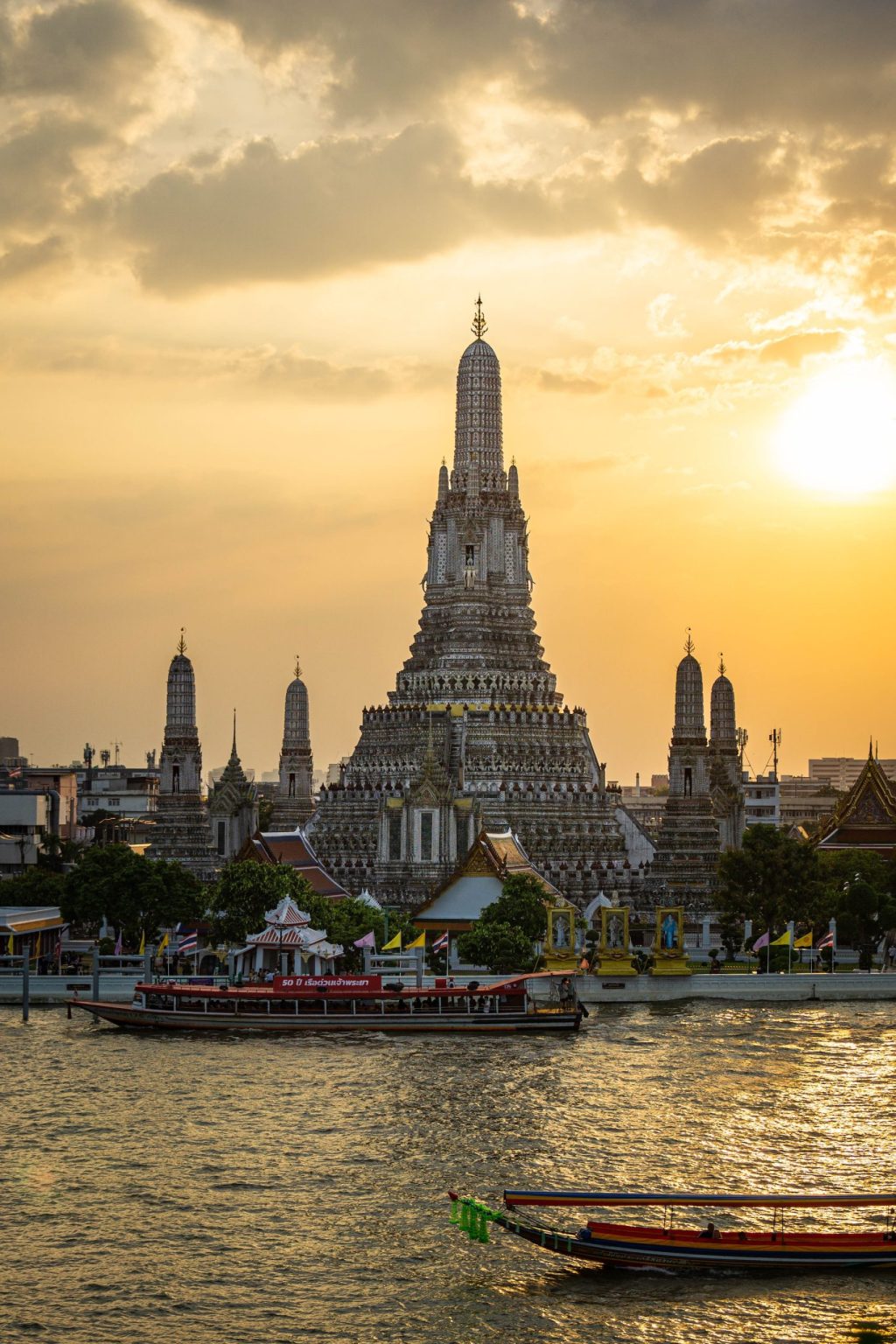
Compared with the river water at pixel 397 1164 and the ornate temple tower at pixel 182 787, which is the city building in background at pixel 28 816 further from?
the river water at pixel 397 1164

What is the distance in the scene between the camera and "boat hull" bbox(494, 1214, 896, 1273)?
49.7 meters

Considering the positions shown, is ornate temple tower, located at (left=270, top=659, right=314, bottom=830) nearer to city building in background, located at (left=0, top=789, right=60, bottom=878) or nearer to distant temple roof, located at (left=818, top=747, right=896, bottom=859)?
city building in background, located at (left=0, top=789, right=60, bottom=878)

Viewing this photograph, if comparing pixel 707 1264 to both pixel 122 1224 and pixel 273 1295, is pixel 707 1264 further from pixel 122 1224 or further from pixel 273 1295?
pixel 122 1224

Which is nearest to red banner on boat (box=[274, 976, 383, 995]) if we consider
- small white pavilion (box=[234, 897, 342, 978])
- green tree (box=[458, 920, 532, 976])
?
small white pavilion (box=[234, 897, 342, 978])

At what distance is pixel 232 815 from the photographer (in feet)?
→ 447

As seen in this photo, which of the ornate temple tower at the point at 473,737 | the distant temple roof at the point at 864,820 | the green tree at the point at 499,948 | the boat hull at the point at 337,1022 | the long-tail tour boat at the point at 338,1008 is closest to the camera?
the boat hull at the point at 337,1022

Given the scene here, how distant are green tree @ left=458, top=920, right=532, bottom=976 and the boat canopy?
1807 inches

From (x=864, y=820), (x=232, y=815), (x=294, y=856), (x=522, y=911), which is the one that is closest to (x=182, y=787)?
(x=232, y=815)

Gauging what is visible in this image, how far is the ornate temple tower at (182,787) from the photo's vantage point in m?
133

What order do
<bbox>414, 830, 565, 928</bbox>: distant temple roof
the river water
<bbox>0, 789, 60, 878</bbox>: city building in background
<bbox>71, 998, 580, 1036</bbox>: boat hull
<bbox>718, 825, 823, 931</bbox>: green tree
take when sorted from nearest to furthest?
the river water < <bbox>71, 998, 580, 1036</bbox>: boat hull < <bbox>718, 825, 823, 931</bbox>: green tree < <bbox>414, 830, 565, 928</bbox>: distant temple roof < <bbox>0, 789, 60, 878</bbox>: city building in background

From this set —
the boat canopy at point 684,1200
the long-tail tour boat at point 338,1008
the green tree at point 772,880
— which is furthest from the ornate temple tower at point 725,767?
the boat canopy at point 684,1200

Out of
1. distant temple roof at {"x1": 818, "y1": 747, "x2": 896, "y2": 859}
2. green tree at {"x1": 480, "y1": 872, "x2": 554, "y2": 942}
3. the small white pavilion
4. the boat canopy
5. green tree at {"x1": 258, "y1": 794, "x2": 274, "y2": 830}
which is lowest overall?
the boat canopy

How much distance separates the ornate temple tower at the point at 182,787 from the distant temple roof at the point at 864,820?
126 feet

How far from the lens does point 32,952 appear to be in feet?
356
